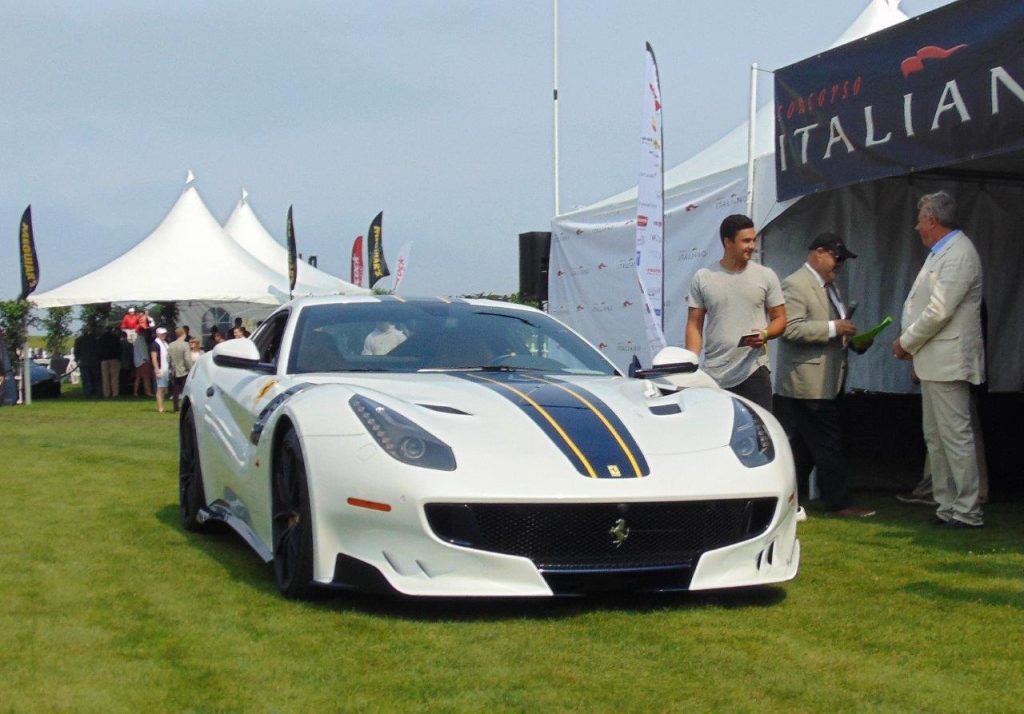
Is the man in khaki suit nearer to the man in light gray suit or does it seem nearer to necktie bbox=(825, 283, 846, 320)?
necktie bbox=(825, 283, 846, 320)

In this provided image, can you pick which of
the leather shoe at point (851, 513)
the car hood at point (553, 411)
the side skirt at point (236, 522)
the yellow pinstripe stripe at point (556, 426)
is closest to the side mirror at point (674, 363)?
the car hood at point (553, 411)

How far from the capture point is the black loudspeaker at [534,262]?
1302cm

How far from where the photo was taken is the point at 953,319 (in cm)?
715

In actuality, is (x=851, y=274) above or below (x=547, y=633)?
above

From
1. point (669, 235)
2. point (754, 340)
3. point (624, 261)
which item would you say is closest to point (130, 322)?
point (624, 261)

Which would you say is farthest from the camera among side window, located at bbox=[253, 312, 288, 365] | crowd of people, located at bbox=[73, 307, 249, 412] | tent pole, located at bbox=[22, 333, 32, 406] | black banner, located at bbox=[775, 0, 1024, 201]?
crowd of people, located at bbox=[73, 307, 249, 412]

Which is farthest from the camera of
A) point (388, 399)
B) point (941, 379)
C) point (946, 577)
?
point (941, 379)

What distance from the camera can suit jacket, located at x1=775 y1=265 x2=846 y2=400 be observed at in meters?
7.73

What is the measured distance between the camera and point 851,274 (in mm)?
10086

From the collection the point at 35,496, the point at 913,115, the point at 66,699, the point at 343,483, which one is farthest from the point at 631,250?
the point at 66,699

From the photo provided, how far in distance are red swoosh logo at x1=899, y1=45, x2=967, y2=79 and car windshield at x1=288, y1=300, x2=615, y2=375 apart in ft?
8.47

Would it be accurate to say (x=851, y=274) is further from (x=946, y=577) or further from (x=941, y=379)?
(x=946, y=577)

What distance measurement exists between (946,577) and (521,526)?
2.14 m

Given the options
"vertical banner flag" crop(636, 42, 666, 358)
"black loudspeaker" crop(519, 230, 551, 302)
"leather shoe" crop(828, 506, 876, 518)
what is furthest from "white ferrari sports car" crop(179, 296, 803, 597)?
→ "black loudspeaker" crop(519, 230, 551, 302)
